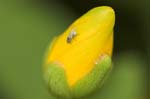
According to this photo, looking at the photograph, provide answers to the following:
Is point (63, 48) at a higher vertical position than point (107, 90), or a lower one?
higher

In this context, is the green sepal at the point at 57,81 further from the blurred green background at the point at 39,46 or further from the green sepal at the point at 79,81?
the blurred green background at the point at 39,46

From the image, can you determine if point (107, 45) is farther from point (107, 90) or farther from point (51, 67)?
point (107, 90)

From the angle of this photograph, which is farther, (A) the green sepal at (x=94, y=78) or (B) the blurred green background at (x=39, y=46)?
(B) the blurred green background at (x=39, y=46)

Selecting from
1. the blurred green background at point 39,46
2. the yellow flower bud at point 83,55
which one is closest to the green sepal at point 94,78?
the yellow flower bud at point 83,55

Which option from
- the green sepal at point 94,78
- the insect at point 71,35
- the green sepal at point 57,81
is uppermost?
the insect at point 71,35

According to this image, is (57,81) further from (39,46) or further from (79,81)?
(39,46)

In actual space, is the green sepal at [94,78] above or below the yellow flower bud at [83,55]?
below

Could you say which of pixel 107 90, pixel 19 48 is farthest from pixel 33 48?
pixel 107 90
